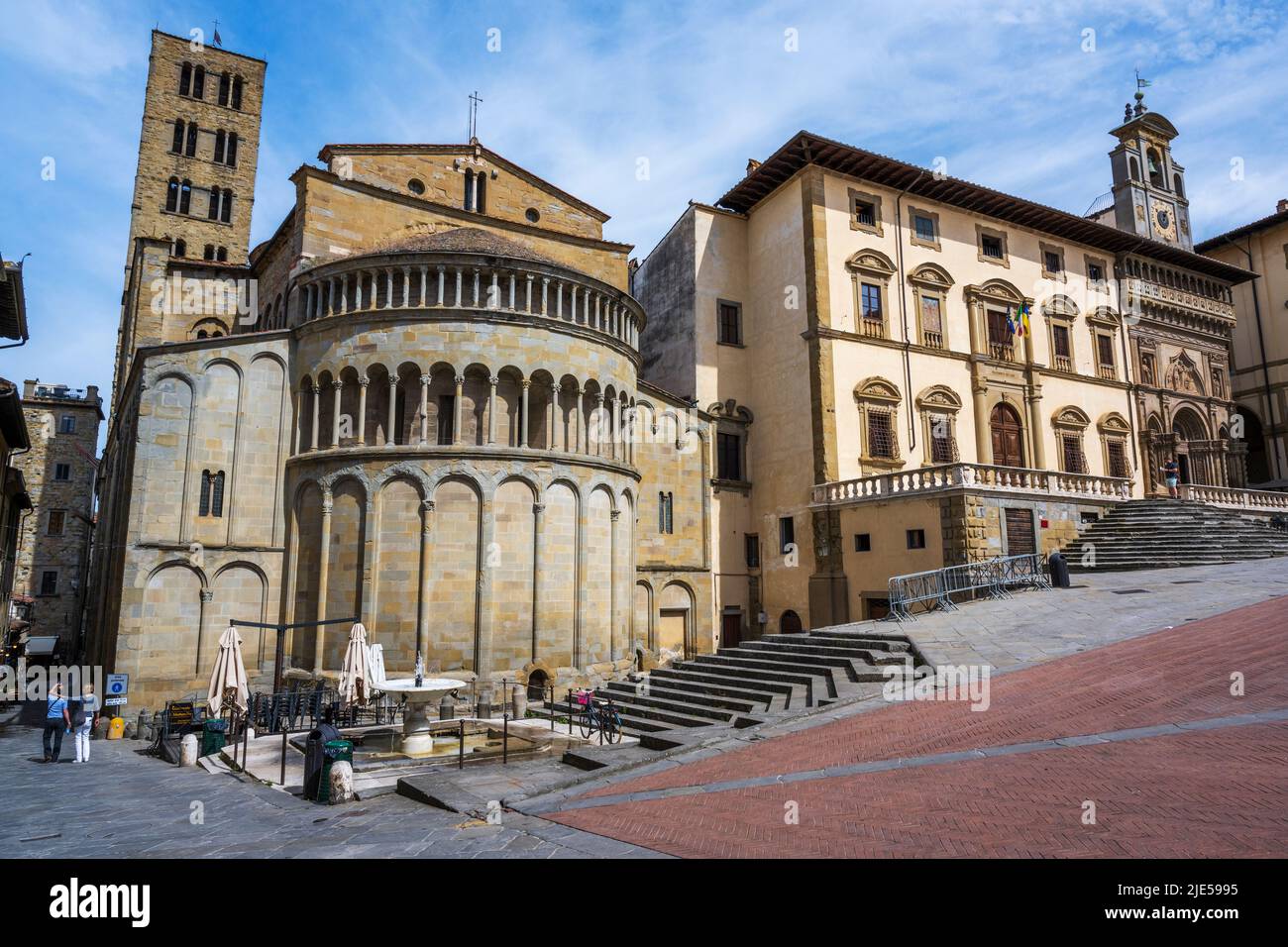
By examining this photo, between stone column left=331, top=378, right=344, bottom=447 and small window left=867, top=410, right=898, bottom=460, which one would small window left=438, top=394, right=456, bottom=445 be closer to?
stone column left=331, top=378, right=344, bottom=447

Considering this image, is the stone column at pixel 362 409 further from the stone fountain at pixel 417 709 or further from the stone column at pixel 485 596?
the stone fountain at pixel 417 709

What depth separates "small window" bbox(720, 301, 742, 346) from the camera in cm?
3669

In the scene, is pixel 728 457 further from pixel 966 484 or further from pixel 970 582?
pixel 970 582

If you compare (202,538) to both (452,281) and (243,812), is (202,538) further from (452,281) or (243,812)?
(243,812)

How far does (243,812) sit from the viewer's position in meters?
11.6

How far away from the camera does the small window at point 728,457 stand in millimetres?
35344

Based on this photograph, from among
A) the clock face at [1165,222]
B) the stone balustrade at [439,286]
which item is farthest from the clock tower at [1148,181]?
the stone balustrade at [439,286]

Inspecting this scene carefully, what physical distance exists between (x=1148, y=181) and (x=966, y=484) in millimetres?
34624

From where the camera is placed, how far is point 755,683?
19.2 m

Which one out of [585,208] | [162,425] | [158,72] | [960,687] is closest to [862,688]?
[960,687]

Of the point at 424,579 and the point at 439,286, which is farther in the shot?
the point at 439,286

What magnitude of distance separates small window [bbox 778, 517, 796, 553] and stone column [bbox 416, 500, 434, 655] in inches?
623

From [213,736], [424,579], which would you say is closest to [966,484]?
[424,579]
